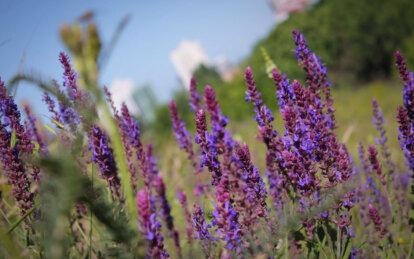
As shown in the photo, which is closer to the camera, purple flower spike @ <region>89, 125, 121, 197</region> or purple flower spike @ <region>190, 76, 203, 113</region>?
purple flower spike @ <region>89, 125, 121, 197</region>

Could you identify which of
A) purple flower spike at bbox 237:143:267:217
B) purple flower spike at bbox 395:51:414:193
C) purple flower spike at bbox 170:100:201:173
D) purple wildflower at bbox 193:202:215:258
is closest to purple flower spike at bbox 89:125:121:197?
purple wildflower at bbox 193:202:215:258

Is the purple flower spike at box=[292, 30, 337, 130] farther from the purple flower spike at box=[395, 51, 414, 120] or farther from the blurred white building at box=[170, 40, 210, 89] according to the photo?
the blurred white building at box=[170, 40, 210, 89]

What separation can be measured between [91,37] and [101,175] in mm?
1302

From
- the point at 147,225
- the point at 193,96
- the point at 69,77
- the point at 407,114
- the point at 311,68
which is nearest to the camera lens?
Answer: the point at 147,225

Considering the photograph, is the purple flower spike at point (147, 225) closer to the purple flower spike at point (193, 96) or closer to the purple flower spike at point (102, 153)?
the purple flower spike at point (102, 153)

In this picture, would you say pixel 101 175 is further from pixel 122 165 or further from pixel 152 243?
pixel 122 165

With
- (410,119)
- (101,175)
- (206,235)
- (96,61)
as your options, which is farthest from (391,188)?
(96,61)

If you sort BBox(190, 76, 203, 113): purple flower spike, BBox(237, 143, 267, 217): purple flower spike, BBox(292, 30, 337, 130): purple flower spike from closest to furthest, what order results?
BBox(237, 143, 267, 217): purple flower spike
BBox(292, 30, 337, 130): purple flower spike
BBox(190, 76, 203, 113): purple flower spike

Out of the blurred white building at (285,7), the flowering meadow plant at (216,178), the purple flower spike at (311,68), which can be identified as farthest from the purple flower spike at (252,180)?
the blurred white building at (285,7)

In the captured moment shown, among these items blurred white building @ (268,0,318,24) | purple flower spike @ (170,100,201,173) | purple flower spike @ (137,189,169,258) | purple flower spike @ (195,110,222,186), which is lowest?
purple flower spike @ (137,189,169,258)

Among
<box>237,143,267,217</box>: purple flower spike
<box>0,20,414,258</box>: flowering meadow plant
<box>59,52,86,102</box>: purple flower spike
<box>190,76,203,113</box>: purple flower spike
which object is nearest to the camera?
<box>0,20,414,258</box>: flowering meadow plant

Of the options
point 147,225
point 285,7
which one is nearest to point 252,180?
point 147,225

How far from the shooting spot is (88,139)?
1.93 metres

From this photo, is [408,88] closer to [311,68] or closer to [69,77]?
[311,68]
